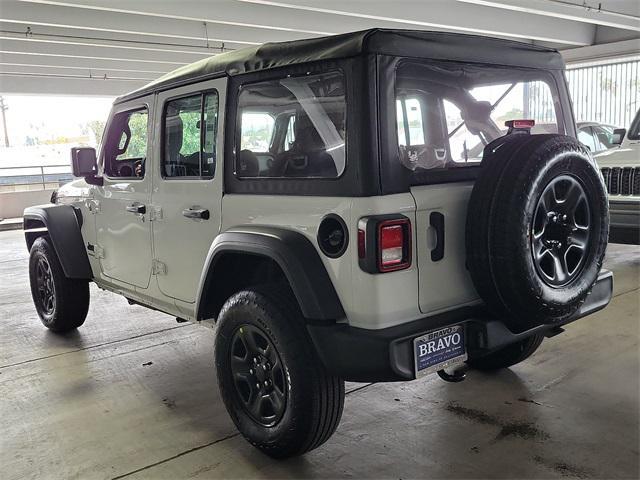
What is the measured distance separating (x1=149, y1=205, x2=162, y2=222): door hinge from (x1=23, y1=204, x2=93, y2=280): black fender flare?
1177mm

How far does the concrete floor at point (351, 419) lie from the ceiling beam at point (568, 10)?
5.42 metres

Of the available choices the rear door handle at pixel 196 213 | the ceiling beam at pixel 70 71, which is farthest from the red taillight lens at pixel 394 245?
the ceiling beam at pixel 70 71

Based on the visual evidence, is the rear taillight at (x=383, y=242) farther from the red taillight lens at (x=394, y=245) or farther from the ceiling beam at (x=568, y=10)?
the ceiling beam at (x=568, y=10)

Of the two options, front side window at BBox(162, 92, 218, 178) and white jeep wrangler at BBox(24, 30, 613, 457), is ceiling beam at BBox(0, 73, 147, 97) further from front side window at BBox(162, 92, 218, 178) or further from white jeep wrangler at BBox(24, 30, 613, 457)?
white jeep wrangler at BBox(24, 30, 613, 457)

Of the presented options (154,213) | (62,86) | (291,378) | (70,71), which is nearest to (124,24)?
(70,71)

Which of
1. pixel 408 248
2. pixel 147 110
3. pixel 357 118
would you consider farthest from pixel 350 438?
pixel 147 110

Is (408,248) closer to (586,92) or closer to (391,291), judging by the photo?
(391,291)

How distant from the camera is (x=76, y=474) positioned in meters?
2.69

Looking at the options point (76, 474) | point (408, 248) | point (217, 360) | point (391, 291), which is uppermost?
point (408, 248)

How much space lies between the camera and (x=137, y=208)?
141 inches

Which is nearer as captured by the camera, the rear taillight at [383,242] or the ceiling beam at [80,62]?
the rear taillight at [383,242]

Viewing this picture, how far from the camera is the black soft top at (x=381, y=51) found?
233 cm

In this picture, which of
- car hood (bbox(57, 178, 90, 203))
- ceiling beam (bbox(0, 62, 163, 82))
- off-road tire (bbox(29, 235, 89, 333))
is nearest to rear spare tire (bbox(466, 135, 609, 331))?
car hood (bbox(57, 178, 90, 203))

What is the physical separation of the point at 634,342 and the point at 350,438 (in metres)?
2.28
